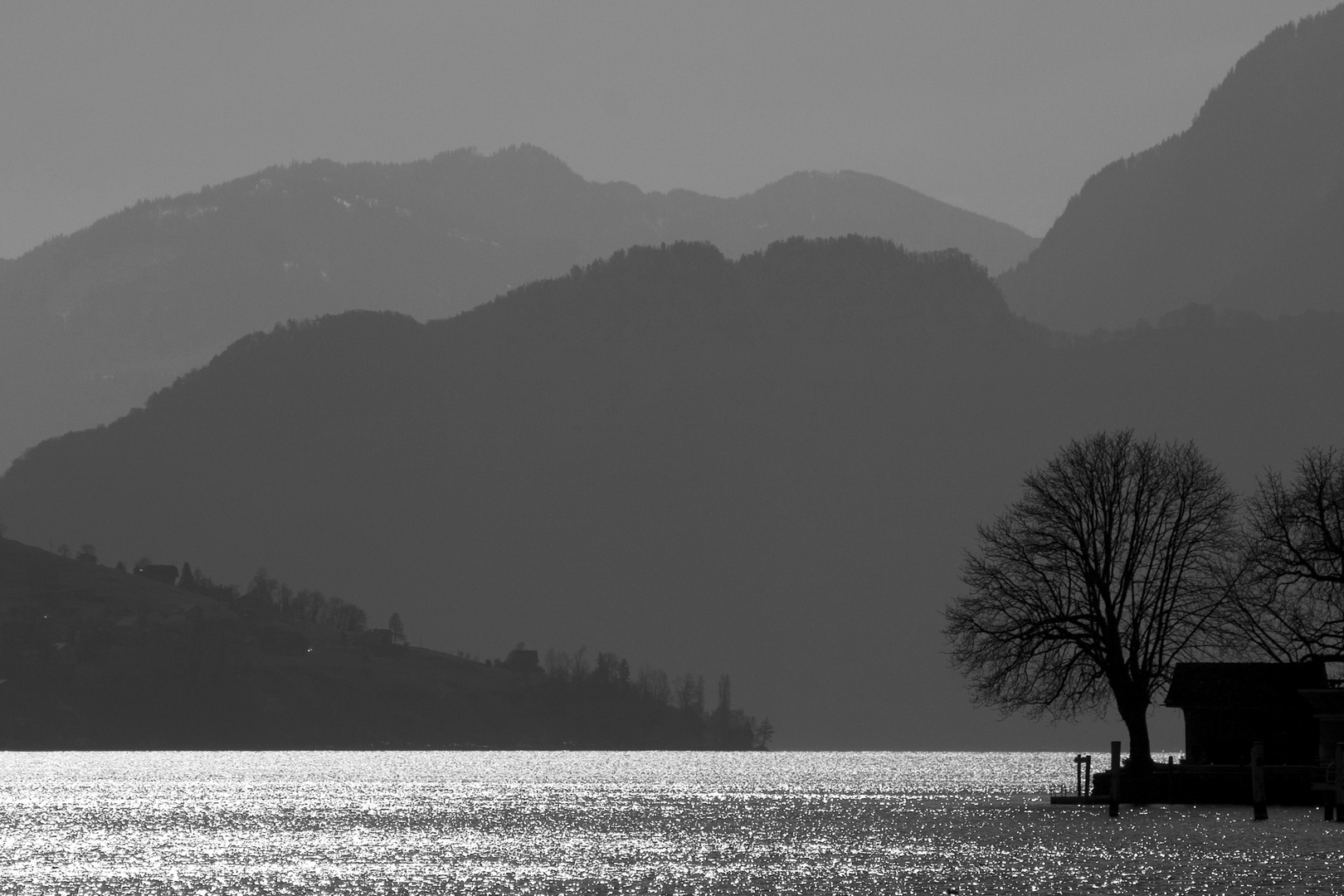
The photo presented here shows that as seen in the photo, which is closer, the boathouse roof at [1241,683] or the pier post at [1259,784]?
the pier post at [1259,784]

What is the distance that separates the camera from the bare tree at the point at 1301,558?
11544 cm

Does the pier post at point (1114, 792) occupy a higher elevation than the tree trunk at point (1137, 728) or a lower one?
lower

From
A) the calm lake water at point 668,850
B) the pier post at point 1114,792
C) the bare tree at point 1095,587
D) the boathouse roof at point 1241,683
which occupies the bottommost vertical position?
the calm lake water at point 668,850

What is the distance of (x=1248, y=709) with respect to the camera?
5012 inches

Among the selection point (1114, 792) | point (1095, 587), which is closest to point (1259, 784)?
point (1114, 792)

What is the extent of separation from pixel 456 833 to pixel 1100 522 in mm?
40816

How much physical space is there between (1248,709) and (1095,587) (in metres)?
12.5

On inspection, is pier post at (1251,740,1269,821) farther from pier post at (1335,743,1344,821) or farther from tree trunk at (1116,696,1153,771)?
tree trunk at (1116,696,1153,771)

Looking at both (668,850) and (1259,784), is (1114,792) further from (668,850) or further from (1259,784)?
(668,850)

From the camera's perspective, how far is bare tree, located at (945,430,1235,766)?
121000 mm

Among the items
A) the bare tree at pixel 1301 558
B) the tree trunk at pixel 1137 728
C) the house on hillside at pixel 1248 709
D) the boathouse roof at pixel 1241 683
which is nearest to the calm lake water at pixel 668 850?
the tree trunk at pixel 1137 728

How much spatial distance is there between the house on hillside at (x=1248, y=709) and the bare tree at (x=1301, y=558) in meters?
1.79

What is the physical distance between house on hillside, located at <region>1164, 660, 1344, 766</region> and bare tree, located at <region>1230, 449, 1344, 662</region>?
70.3 inches

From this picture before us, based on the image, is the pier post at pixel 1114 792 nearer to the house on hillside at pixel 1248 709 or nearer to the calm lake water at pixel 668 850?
the calm lake water at pixel 668 850
